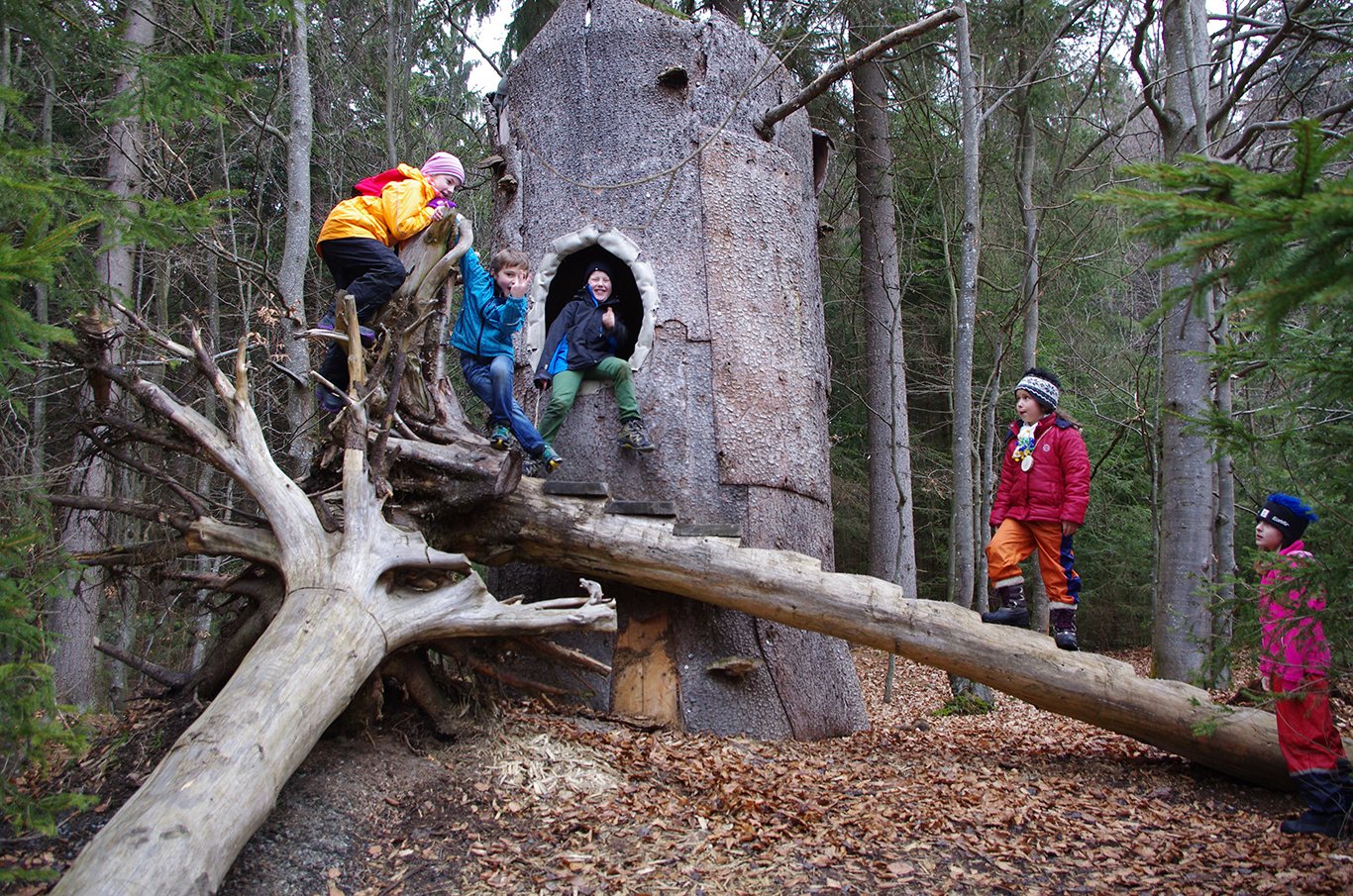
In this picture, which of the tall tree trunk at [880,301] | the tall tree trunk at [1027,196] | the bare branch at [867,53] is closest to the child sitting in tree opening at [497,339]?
the bare branch at [867,53]

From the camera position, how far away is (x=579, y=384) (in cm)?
583

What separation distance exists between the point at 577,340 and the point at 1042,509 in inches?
127

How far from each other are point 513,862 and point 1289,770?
3.78m

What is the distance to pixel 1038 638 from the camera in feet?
15.8

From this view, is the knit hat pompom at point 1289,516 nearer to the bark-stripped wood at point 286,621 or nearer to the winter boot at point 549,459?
the bark-stripped wood at point 286,621

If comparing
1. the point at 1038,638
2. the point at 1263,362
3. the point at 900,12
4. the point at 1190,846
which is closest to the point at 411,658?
the point at 1038,638

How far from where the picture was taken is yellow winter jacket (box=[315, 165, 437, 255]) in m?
5.23

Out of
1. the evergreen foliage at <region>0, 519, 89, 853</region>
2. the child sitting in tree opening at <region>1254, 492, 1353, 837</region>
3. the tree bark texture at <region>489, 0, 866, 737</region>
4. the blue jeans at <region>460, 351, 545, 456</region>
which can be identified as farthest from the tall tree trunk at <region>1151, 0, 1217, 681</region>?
the evergreen foliage at <region>0, 519, 89, 853</region>

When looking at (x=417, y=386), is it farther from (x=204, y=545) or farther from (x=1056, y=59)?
(x=1056, y=59)

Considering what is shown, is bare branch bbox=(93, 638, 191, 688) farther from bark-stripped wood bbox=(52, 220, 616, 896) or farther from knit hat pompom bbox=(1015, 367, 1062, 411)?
knit hat pompom bbox=(1015, 367, 1062, 411)

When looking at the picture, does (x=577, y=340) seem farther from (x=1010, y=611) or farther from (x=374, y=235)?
(x=1010, y=611)

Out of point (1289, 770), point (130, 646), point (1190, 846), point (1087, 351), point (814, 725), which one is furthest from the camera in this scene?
point (1087, 351)

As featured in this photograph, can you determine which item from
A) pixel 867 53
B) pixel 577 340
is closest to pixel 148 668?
pixel 577 340

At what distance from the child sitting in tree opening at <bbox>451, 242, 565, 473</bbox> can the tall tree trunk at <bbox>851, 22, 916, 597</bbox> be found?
6531 millimetres
